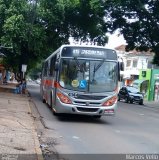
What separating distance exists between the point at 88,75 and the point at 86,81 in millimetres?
265

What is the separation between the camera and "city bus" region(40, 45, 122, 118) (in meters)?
17.2

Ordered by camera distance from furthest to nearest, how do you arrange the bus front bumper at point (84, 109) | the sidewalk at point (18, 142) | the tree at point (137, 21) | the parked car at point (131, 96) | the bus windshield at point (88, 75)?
1. the parked car at point (131, 96)
2. the tree at point (137, 21)
3. the bus windshield at point (88, 75)
4. the bus front bumper at point (84, 109)
5. the sidewalk at point (18, 142)

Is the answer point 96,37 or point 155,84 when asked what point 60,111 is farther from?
point 155,84

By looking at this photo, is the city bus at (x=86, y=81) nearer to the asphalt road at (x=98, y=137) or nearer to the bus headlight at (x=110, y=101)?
the bus headlight at (x=110, y=101)

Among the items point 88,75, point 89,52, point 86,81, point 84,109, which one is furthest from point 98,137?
point 89,52

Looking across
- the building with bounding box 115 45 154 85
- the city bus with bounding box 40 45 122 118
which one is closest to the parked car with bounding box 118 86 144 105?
the city bus with bounding box 40 45 122 118

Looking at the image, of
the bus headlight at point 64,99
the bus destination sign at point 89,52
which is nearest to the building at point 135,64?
the bus destination sign at point 89,52

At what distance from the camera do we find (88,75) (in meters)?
17.4

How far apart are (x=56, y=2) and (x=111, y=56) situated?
20.5 meters

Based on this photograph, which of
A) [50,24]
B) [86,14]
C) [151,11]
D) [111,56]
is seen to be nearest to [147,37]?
[151,11]

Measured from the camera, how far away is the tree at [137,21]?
3947 centimetres

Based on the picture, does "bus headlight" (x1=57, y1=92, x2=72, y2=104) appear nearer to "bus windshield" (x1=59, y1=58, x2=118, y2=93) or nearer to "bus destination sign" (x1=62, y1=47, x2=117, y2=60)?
"bus windshield" (x1=59, y1=58, x2=118, y2=93)

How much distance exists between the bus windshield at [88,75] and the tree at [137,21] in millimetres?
22137

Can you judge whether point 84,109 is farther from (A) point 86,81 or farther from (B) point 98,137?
(B) point 98,137
